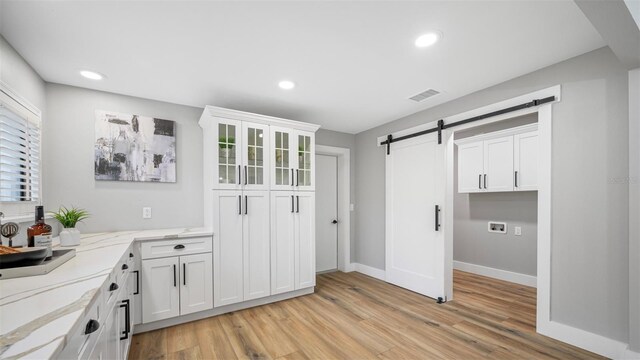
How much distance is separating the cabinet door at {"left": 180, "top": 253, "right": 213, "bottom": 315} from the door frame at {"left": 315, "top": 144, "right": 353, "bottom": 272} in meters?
2.39

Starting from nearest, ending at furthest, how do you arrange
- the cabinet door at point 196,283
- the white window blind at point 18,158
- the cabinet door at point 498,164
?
the white window blind at point 18,158, the cabinet door at point 196,283, the cabinet door at point 498,164

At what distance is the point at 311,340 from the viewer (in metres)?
2.40

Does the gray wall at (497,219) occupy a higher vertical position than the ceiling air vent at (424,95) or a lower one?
lower

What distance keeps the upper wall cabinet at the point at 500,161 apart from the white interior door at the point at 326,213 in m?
2.14

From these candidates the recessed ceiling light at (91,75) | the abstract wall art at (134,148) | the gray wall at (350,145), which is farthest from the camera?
the gray wall at (350,145)

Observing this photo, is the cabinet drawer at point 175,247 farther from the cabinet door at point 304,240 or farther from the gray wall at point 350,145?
the gray wall at point 350,145

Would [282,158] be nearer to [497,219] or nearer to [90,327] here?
[90,327]

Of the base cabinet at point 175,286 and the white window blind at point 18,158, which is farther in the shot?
the base cabinet at point 175,286

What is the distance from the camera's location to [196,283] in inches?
108

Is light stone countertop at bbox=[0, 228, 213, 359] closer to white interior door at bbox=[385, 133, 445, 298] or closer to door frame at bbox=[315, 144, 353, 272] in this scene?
white interior door at bbox=[385, 133, 445, 298]

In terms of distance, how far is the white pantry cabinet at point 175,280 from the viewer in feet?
8.29

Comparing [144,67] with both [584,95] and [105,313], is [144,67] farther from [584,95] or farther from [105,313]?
[584,95]

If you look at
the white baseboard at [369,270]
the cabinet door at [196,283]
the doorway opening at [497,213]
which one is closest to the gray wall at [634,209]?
the doorway opening at [497,213]

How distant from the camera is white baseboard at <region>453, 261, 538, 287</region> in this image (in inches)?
150
